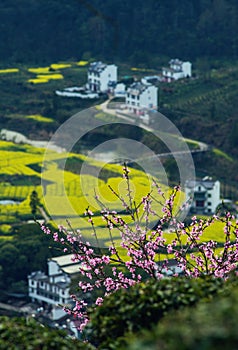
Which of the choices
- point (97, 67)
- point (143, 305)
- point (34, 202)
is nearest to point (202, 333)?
point (143, 305)

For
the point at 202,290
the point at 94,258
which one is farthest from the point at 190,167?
the point at 202,290

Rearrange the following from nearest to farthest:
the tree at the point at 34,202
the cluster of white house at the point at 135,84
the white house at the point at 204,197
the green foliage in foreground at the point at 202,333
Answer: the green foliage in foreground at the point at 202,333 < the tree at the point at 34,202 < the white house at the point at 204,197 < the cluster of white house at the point at 135,84

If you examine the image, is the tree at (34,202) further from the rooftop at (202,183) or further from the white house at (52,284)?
the white house at (52,284)

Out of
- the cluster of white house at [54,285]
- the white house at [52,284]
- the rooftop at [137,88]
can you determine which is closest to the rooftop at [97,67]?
the rooftop at [137,88]

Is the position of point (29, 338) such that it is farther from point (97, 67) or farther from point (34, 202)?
point (97, 67)

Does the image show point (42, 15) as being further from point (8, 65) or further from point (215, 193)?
point (215, 193)

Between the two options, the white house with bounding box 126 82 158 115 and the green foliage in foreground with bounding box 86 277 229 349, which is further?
the white house with bounding box 126 82 158 115

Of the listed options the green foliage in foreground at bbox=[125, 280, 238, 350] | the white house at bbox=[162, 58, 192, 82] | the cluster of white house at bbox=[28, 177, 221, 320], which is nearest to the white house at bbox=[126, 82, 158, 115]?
the white house at bbox=[162, 58, 192, 82]

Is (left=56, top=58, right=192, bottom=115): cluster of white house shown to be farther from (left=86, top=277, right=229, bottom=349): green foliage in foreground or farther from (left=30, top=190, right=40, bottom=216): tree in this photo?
(left=86, top=277, right=229, bottom=349): green foliage in foreground
